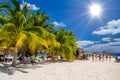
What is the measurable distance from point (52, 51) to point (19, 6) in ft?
43.3

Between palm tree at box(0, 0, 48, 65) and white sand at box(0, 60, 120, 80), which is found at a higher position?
palm tree at box(0, 0, 48, 65)

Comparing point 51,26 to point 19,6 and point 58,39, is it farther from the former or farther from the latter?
point 19,6

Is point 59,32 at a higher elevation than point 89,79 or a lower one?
higher

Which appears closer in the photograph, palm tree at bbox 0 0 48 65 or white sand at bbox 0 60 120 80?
white sand at bbox 0 60 120 80

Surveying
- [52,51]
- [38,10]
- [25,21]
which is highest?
[38,10]

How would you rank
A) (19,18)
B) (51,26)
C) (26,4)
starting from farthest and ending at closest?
(51,26) < (26,4) < (19,18)

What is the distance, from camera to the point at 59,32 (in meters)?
33.3

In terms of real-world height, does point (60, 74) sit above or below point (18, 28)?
below

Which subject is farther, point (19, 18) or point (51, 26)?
point (51, 26)

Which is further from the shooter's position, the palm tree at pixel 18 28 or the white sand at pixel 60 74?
the palm tree at pixel 18 28

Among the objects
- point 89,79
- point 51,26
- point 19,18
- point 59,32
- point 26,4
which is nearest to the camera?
point 89,79

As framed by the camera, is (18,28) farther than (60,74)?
Yes

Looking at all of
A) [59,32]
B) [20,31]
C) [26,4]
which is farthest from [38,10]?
[20,31]

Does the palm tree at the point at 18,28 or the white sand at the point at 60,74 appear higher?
the palm tree at the point at 18,28
